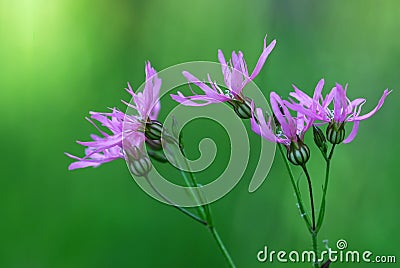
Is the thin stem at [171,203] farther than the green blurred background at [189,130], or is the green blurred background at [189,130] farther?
the green blurred background at [189,130]

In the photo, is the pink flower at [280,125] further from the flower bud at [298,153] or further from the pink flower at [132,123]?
the pink flower at [132,123]

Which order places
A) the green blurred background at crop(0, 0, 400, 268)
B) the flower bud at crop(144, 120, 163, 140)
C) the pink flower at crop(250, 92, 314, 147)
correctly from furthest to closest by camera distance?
the green blurred background at crop(0, 0, 400, 268) → the flower bud at crop(144, 120, 163, 140) → the pink flower at crop(250, 92, 314, 147)

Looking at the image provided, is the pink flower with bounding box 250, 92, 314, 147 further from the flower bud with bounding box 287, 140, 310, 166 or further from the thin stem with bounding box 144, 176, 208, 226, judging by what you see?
the thin stem with bounding box 144, 176, 208, 226

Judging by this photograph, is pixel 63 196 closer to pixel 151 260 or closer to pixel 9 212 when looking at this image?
pixel 9 212

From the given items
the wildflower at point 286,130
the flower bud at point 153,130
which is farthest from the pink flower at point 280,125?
the flower bud at point 153,130

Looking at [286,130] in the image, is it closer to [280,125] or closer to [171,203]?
[280,125]

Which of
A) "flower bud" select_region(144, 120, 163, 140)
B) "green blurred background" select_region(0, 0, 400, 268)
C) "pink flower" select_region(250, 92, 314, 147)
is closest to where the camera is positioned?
"pink flower" select_region(250, 92, 314, 147)

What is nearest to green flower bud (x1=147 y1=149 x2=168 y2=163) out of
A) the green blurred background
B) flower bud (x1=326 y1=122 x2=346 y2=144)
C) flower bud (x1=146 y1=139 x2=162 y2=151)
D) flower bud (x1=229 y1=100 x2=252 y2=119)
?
flower bud (x1=146 y1=139 x2=162 y2=151)
